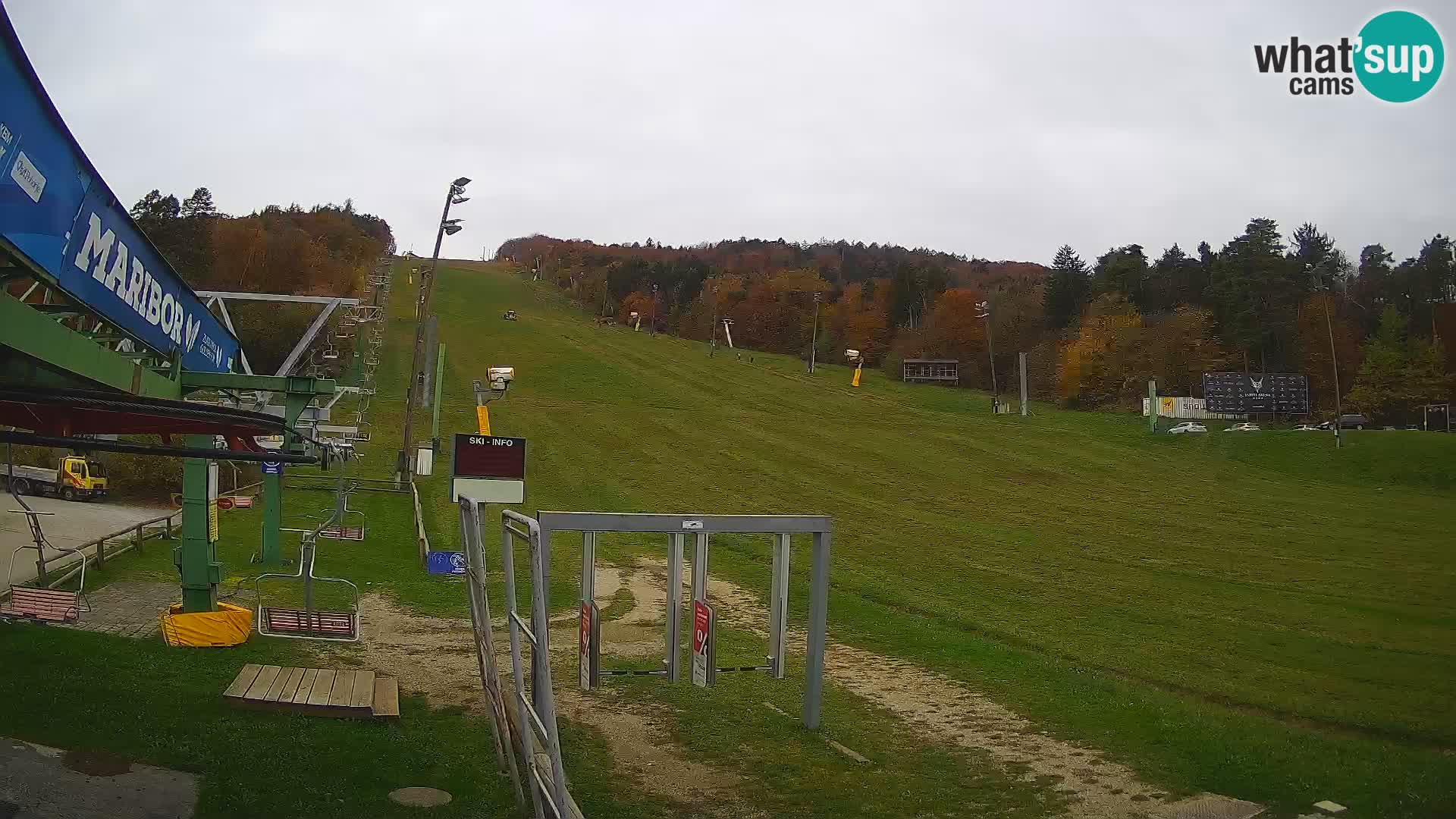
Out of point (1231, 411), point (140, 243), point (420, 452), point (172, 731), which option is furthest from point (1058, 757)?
point (1231, 411)

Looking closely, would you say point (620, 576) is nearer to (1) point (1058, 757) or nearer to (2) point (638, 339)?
(1) point (1058, 757)

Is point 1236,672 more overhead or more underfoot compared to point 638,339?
more underfoot

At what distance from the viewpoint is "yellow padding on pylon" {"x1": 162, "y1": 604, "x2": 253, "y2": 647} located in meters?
12.8

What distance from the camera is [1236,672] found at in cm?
1488

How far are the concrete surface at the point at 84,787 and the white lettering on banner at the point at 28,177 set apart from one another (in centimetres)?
401

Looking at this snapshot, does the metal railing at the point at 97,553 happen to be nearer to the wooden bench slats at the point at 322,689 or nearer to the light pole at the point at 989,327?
A: the wooden bench slats at the point at 322,689

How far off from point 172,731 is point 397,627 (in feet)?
22.4

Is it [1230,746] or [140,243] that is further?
[1230,746]

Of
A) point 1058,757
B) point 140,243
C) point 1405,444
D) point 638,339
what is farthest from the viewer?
point 638,339

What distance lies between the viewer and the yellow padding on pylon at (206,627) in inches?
503

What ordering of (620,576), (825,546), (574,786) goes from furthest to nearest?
1. (620,576)
2. (825,546)
3. (574,786)

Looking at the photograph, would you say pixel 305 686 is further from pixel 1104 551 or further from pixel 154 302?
pixel 1104 551

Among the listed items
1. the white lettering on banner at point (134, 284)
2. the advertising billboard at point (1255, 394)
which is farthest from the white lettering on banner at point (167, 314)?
the advertising billboard at point (1255, 394)

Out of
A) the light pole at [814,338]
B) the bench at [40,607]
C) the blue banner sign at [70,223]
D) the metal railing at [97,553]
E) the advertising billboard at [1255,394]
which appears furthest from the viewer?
the light pole at [814,338]
